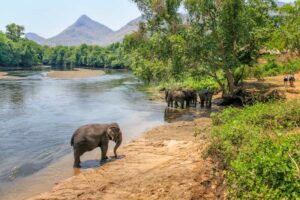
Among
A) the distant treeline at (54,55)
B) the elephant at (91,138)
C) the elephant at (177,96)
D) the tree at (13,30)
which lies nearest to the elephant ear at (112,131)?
the elephant at (91,138)

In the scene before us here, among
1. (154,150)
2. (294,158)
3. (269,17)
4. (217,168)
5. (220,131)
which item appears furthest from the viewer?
(269,17)

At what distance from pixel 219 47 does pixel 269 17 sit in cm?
488

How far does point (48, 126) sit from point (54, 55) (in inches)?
4845

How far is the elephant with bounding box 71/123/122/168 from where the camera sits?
13195 mm

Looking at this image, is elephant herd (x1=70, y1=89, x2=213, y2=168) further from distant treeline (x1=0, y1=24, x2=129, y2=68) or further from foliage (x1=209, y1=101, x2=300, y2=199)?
distant treeline (x1=0, y1=24, x2=129, y2=68)

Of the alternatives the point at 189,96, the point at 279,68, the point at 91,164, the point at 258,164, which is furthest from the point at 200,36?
the point at 279,68

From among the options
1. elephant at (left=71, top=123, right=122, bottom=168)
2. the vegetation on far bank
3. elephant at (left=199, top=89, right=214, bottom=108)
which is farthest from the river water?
the vegetation on far bank

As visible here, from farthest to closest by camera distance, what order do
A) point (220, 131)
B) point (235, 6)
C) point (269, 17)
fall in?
point (269, 17), point (235, 6), point (220, 131)

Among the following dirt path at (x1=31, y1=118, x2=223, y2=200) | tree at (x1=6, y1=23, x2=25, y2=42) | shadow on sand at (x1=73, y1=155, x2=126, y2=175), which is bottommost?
shadow on sand at (x1=73, y1=155, x2=126, y2=175)

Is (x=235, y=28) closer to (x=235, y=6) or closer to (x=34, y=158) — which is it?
(x=235, y=6)

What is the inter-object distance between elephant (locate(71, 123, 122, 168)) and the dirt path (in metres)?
0.87

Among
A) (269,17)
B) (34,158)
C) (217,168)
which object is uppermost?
(269,17)

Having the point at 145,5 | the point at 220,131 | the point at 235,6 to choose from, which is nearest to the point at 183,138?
the point at 220,131

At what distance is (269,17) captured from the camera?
85.4ft
